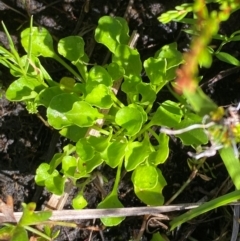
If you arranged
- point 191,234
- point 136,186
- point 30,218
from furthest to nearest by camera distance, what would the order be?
point 191,234 < point 136,186 < point 30,218

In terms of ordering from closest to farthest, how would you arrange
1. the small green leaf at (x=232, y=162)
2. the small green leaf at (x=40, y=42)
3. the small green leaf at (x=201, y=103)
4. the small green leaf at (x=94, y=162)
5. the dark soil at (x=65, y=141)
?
the small green leaf at (x=201, y=103)
the small green leaf at (x=232, y=162)
the small green leaf at (x=94, y=162)
the small green leaf at (x=40, y=42)
the dark soil at (x=65, y=141)

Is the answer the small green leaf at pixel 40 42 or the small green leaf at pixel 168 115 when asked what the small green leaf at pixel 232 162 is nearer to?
the small green leaf at pixel 168 115

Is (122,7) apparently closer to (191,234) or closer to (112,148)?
(112,148)

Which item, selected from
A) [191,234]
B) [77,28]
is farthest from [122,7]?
[191,234]

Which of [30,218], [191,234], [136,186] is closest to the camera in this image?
[30,218]

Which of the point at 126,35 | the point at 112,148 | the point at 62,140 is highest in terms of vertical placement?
the point at 126,35

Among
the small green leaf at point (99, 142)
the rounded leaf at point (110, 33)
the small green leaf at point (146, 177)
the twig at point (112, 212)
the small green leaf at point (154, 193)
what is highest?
the rounded leaf at point (110, 33)

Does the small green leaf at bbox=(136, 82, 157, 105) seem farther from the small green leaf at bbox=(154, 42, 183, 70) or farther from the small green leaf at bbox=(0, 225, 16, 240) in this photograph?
the small green leaf at bbox=(0, 225, 16, 240)

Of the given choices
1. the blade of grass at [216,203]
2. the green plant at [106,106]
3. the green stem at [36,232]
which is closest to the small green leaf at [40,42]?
the green plant at [106,106]
